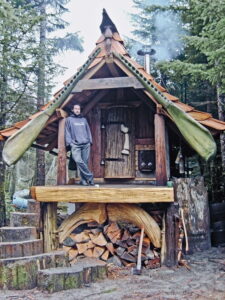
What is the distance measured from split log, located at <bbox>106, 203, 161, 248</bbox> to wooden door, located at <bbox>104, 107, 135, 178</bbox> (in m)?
1.90

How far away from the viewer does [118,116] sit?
9.12 metres

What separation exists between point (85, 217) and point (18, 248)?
1664mm

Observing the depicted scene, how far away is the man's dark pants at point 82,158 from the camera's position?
7.25 m

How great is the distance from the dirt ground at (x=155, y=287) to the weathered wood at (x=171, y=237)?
0.59 feet

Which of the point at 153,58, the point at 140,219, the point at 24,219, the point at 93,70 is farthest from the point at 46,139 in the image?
the point at 153,58

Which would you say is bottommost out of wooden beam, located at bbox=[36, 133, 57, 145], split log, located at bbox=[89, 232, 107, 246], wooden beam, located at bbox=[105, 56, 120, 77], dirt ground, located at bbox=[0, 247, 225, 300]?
dirt ground, located at bbox=[0, 247, 225, 300]

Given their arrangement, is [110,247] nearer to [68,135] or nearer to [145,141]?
[68,135]

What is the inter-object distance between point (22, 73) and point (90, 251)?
6157 mm

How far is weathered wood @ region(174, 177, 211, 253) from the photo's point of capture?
8.08 metres

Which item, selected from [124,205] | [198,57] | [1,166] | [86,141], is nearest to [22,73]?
[1,166]

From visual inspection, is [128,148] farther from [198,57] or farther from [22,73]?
[198,57]

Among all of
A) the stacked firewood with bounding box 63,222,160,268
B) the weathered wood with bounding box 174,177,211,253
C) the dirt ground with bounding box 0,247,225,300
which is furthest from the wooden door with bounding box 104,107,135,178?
the dirt ground with bounding box 0,247,225,300

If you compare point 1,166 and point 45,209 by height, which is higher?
point 1,166

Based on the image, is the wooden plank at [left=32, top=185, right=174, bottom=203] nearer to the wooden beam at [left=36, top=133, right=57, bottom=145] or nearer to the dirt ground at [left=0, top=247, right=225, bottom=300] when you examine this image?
the dirt ground at [left=0, top=247, right=225, bottom=300]
